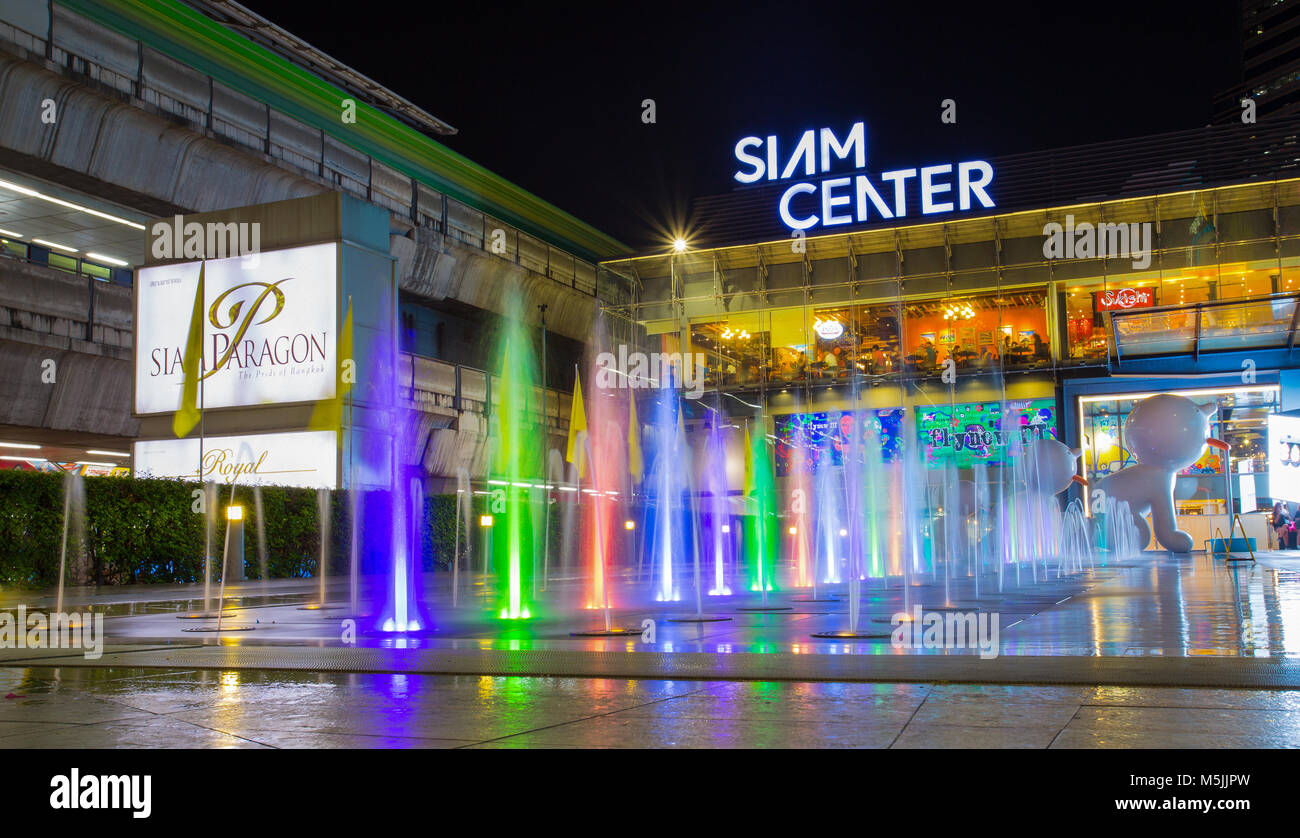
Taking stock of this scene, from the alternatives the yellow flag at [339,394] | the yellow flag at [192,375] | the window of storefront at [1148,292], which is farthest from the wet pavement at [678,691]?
the window of storefront at [1148,292]

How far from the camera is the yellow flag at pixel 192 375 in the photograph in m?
24.2

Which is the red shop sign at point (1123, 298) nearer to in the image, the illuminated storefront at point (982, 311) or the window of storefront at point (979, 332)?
the illuminated storefront at point (982, 311)

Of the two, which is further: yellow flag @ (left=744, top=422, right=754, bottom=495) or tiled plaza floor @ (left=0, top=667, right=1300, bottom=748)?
yellow flag @ (left=744, top=422, right=754, bottom=495)

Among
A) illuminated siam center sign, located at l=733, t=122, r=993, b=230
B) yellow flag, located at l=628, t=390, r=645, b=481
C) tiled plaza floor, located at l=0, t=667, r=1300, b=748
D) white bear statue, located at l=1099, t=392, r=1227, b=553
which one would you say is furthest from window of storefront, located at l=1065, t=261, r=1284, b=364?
tiled plaza floor, located at l=0, t=667, r=1300, b=748

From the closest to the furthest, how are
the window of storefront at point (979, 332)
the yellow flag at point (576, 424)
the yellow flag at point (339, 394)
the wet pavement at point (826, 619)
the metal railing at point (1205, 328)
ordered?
the wet pavement at point (826, 619)
the metal railing at point (1205, 328)
the yellow flag at point (339, 394)
the yellow flag at point (576, 424)
the window of storefront at point (979, 332)

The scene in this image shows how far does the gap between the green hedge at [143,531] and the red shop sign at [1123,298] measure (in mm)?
24827

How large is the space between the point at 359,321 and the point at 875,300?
63.8 feet

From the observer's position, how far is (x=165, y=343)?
28219 mm

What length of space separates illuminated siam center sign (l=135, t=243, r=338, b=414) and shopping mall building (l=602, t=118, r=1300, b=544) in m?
13.3

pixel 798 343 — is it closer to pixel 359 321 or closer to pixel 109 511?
pixel 359 321

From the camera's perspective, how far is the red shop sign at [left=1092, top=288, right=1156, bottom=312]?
36750mm

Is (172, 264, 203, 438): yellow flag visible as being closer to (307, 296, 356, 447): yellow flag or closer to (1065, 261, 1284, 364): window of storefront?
(307, 296, 356, 447): yellow flag
